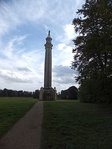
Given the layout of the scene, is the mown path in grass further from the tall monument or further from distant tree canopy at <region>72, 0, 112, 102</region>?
the tall monument

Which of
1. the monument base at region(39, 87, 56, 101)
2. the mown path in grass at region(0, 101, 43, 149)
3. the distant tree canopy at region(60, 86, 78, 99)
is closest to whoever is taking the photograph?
the mown path in grass at region(0, 101, 43, 149)

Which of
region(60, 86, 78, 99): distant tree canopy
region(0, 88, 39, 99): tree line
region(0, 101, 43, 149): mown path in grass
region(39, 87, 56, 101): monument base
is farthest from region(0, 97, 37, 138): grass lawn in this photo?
region(0, 88, 39, 99): tree line

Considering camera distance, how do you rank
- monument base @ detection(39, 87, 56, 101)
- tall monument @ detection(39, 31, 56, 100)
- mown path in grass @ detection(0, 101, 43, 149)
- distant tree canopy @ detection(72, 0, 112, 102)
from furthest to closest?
1. tall monument @ detection(39, 31, 56, 100)
2. monument base @ detection(39, 87, 56, 101)
3. distant tree canopy @ detection(72, 0, 112, 102)
4. mown path in grass @ detection(0, 101, 43, 149)

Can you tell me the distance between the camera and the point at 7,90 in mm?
105438

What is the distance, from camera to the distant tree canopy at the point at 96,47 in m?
23.5

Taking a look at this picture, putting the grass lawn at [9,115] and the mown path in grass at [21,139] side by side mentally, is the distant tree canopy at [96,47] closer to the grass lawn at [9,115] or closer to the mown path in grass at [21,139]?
the grass lawn at [9,115]

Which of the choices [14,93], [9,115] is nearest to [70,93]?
[14,93]

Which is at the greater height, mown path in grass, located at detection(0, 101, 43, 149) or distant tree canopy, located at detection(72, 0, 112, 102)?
distant tree canopy, located at detection(72, 0, 112, 102)

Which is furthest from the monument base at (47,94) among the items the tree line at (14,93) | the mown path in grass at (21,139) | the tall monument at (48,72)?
the mown path in grass at (21,139)

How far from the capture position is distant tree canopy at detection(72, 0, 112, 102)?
77.1 ft

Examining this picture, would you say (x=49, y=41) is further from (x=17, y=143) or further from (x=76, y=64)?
(x=17, y=143)

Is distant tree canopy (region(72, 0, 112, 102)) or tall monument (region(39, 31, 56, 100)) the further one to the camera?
tall monument (region(39, 31, 56, 100))

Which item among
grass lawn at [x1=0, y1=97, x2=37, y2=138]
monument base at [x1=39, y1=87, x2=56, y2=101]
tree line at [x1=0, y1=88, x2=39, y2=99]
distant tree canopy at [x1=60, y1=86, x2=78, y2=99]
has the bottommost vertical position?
grass lawn at [x1=0, y1=97, x2=37, y2=138]

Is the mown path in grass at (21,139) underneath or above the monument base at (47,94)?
underneath
